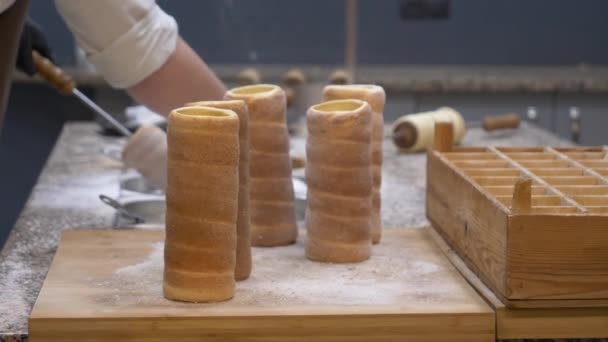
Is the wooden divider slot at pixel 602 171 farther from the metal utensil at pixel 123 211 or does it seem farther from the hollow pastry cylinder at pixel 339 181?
the metal utensil at pixel 123 211

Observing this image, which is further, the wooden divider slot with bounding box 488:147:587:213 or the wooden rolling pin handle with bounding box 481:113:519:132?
the wooden rolling pin handle with bounding box 481:113:519:132

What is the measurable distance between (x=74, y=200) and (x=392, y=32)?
2.14 meters

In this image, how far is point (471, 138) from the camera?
2.49 meters

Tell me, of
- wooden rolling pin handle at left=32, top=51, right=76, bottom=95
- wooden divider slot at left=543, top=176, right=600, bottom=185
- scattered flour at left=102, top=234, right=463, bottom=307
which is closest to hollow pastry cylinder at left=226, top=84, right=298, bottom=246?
scattered flour at left=102, top=234, right=463, bottom=307

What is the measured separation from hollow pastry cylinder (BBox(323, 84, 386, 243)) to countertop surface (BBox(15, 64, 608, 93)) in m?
2.05

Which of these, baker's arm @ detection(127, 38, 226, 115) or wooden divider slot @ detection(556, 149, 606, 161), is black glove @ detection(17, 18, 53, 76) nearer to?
baker's arm @ detection(127, 38, 226, 115)

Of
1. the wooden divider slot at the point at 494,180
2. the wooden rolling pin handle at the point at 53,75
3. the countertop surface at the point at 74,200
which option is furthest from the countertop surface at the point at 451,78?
the wooden divider slot at the point at 494,180

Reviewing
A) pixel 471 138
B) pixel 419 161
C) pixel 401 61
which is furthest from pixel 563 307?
pixel 401 61

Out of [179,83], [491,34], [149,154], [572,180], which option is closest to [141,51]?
[179,83]

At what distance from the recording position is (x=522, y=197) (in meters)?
1.04

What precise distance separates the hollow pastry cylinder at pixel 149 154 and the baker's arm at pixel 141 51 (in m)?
0.09

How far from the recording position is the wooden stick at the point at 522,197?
104 centimetres

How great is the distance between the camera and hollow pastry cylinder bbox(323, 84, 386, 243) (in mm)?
1296

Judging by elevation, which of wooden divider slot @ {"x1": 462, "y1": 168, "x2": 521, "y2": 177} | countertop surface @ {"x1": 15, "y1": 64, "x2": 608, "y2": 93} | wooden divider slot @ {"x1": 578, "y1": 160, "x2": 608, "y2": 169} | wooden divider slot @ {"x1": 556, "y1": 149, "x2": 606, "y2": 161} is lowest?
countertop surface @ {"x1": 15, "y1": 64, "x2": 608, "y2": 93}
